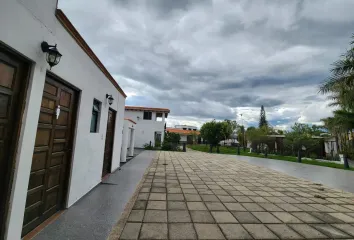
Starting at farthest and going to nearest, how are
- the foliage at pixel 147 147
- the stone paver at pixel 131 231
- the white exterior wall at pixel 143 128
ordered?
the white exterior wall at pixel 143 128
the foliage at pixel 147 147
the stone paver at pixel 131 231

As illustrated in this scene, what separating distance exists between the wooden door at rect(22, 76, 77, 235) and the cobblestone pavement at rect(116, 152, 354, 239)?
1210 millimetres

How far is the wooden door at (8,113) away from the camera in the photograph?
154cm

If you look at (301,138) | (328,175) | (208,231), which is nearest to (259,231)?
(208,231)

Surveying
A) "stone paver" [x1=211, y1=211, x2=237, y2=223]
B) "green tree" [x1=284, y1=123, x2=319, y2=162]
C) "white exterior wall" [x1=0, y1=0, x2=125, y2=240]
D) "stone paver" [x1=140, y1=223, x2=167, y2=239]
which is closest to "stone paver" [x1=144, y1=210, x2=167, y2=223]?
"stone paver" [x1=140, y1=223, x2=167, y2=239]

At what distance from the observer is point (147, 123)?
17.4 metres

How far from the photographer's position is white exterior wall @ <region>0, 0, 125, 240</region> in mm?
1550

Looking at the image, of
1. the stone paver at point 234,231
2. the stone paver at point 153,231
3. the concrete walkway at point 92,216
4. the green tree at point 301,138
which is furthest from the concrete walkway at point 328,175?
the concrete walkway at point 92,216

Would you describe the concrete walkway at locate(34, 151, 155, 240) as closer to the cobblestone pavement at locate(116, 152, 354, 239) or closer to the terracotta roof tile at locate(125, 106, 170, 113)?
the cobblestone pavement at locate(116, 152, 354, 239)

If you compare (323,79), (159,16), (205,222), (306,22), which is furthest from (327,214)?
(323,79)

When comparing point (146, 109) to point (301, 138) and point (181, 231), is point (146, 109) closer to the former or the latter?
point (301, 138)

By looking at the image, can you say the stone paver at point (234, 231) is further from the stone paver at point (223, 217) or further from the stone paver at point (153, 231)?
the stone paver at point (153, 231)

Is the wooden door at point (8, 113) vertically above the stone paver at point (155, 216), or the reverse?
the wooden door at point (8, 113)

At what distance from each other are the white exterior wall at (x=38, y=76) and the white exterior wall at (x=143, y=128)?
44.7 feet

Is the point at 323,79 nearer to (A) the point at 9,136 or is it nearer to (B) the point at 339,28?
(B) the point at 339,28
